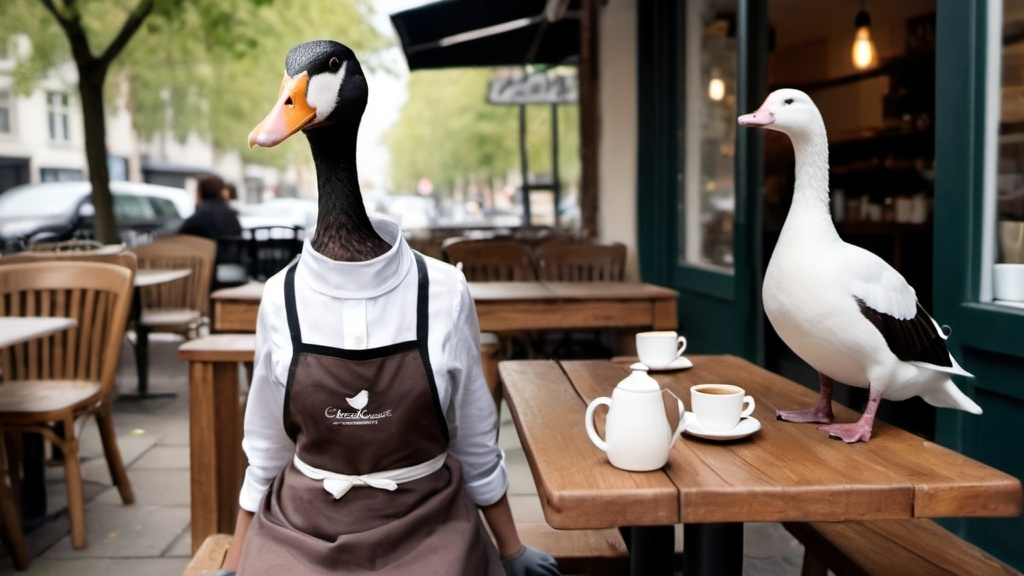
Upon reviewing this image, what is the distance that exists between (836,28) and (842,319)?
845 centimetres

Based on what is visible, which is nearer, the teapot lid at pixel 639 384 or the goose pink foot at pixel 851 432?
the teapot lid at pixel 639 384

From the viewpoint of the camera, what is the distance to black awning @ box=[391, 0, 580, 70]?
714cm

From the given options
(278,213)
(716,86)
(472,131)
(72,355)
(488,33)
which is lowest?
(72,355)

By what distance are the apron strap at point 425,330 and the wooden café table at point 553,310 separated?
7.95 ft

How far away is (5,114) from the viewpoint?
24.2 meters

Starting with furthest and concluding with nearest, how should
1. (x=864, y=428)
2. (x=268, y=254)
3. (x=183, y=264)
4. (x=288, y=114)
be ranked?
1. (x=268, y=254)
2. (x=183, y=264)
3. (x=864, y=428)
4. (x=288, y=114)

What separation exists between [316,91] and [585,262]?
4.32 m

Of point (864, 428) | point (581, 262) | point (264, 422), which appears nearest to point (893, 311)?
point (864, 428)

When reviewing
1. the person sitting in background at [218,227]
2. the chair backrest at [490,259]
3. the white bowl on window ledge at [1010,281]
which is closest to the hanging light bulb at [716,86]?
the chair backrest at [490,259]

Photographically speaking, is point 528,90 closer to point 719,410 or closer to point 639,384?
point 719,410

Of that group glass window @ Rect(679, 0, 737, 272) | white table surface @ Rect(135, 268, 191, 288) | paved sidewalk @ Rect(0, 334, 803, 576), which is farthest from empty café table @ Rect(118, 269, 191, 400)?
glass window @ Rect(679, 0, 737, 272)

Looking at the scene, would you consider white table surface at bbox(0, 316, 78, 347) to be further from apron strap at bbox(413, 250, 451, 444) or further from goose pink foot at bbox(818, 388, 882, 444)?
goose pink foot at bbox(818, 388, 882, 444)

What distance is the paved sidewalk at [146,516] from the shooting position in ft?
10.7

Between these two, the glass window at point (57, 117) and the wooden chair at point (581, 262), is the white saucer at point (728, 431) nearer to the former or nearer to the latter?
the wooden chair at point (581, 262)
